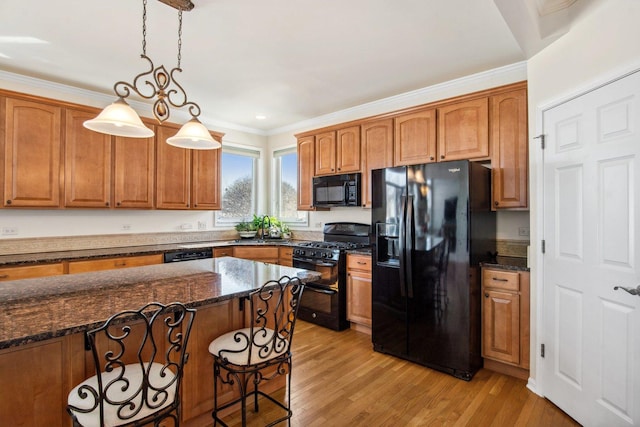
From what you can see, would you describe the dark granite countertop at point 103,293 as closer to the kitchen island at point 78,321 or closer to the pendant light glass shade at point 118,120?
the kitchen island at point 78,321

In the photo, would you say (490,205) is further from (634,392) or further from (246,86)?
(246,86)

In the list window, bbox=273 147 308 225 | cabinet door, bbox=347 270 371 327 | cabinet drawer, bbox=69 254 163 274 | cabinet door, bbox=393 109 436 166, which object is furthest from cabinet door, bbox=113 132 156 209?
cabinet door, bbox=393 109 436 166

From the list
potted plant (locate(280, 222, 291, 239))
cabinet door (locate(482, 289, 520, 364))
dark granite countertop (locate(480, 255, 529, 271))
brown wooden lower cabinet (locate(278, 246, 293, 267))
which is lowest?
cabinet door (locate(482, 289, 520, 364))

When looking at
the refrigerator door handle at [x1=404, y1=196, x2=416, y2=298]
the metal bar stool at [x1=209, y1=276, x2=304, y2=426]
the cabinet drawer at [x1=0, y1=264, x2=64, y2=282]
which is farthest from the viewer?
the refrigerator door handle at [x1=404, y1=196, x2=416, y2=298]

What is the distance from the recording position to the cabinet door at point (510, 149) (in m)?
2.77

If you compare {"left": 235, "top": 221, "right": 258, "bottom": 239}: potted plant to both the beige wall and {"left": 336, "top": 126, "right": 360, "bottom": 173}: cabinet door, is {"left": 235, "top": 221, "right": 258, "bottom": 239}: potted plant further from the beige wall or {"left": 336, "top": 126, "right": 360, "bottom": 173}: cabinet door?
the beige wall

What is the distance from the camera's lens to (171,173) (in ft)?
13.1

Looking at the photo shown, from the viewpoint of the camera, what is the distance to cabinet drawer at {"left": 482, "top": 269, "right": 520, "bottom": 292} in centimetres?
262

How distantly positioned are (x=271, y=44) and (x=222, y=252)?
256cm

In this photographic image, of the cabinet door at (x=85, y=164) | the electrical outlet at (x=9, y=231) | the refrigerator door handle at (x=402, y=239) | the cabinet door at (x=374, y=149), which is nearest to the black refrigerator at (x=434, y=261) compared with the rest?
the refrigerator door handle at (x=402, y=239)

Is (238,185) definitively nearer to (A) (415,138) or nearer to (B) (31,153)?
(B) (31,153)

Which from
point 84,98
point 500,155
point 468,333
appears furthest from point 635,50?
point 84,98

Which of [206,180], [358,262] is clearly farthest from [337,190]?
[206,180]

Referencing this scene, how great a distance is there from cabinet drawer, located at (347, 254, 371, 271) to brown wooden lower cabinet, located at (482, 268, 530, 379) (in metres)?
1.16
